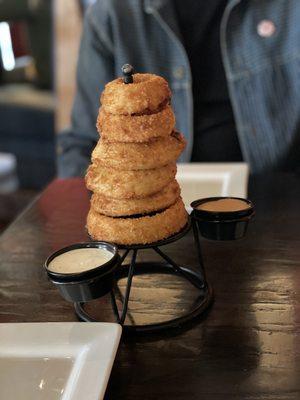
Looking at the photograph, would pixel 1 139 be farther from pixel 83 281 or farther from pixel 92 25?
pixel 83 281

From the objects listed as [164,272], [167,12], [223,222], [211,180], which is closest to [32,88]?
[167,12]

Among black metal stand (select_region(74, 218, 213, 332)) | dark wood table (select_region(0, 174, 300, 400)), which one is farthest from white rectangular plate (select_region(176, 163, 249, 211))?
black metal stand (select_region(74, 218, 213, 332))

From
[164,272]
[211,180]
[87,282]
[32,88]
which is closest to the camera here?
[87,282]

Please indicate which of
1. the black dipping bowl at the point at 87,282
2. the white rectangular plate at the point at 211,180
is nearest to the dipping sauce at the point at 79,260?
the black dipping bowl at the point at 87,282

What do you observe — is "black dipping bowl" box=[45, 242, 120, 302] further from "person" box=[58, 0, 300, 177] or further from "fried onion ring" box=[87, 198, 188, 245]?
"person" box=[58, 0, 300, 177]

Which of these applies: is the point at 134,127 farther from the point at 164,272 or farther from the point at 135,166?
the point at 164,272

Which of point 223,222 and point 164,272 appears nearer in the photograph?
point 223,222
